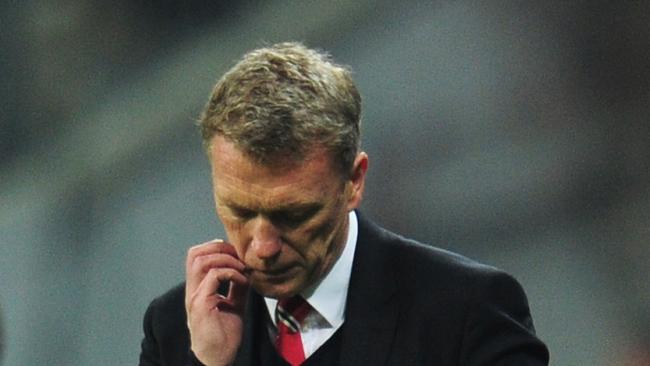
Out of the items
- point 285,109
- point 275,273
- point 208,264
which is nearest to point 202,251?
point 208,264

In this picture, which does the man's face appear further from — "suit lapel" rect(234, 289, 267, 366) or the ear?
"suit lapel" rect(234, 289, 267, 366)

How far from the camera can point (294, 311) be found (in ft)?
4.47

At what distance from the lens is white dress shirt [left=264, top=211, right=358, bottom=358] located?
1.35 metres

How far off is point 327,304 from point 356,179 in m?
0.16

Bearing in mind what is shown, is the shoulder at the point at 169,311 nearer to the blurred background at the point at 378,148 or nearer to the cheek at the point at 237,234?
the cheek at the point at 237,234

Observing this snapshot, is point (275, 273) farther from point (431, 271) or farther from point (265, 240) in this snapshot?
point (431, 271)

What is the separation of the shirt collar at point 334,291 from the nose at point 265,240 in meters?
0.13

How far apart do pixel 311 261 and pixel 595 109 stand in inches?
27.5

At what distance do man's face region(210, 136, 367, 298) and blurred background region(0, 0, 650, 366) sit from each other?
59cm

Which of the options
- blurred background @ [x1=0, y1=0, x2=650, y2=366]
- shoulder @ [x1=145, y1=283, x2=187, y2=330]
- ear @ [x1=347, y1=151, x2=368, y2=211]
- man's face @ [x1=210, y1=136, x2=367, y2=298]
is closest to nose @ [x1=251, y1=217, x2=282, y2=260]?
man's face @ [x1=210, y1=136, x2=367, y2=298]

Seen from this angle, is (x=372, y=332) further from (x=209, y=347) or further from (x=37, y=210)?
(x=37, y=210)

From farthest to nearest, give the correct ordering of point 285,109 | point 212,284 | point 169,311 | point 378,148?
point 378,148 → point 169,311 → point 212,284 → point 285,109

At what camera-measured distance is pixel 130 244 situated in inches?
80.5

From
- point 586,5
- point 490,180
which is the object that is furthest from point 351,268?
point 586,5
